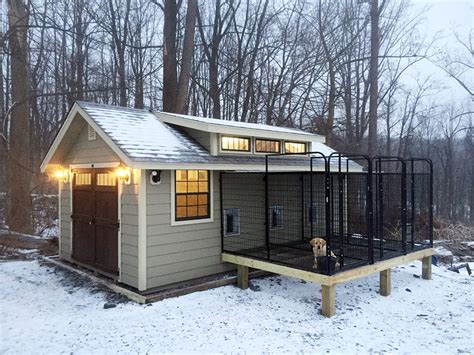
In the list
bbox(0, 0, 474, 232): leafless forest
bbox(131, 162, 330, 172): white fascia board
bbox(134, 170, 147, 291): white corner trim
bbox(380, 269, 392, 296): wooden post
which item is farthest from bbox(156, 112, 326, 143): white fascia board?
bbox(0, 0, 474, 232): leafless forest

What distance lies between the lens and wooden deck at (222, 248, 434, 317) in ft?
17.8

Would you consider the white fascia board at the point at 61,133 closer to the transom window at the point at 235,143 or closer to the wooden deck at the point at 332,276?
the transom window at the point at 235,143

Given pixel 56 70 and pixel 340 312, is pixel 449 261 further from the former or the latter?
pixel 56 70

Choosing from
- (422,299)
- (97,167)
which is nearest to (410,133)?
(422,299)

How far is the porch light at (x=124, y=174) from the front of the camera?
6242 millimetres

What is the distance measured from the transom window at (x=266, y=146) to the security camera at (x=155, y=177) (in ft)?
8.10

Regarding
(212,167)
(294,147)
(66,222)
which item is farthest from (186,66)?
(212,167)

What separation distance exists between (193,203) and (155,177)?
905mm

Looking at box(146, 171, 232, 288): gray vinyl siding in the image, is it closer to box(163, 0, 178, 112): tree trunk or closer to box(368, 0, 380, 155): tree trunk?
box(163, 0, 178, 112): tree trunk

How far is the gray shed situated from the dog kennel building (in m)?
0.02

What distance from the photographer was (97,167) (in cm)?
711

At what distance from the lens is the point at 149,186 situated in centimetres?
608

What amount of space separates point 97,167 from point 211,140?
2205 millimetres

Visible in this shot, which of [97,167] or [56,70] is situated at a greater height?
[56,70]
